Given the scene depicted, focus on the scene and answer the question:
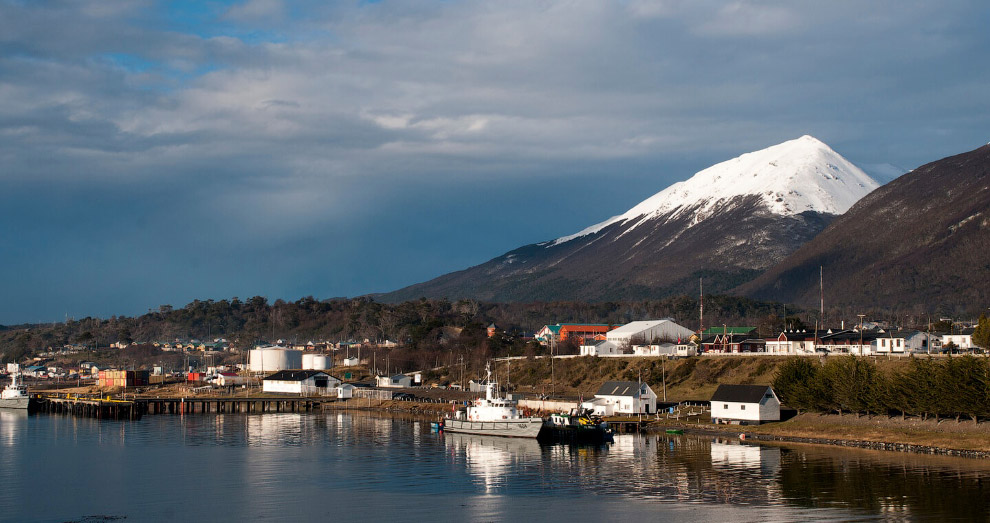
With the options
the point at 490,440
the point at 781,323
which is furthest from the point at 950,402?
the point at 781,323

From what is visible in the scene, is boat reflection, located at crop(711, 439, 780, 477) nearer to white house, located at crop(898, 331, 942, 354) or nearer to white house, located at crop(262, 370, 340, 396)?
white house, located at crop(898, 331, 942, 354)

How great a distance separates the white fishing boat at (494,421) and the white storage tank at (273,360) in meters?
98.9

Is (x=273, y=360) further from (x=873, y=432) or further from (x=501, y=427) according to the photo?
(x=873, y=432)

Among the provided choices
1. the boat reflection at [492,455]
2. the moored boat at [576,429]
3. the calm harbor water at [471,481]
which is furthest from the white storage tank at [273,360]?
the moored boat at [576,429]

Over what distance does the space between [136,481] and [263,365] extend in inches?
4865

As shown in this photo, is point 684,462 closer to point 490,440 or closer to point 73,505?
point 490,440

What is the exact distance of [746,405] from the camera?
84.1 metres

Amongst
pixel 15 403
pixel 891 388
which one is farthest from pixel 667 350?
pixel 15 403

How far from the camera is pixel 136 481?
6216 centimetres

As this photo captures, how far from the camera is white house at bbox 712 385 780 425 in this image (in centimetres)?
8331

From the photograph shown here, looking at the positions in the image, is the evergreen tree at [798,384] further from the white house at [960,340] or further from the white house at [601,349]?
the white house at [601,349]

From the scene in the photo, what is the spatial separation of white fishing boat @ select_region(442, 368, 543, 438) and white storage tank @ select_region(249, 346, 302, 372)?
98.9 m

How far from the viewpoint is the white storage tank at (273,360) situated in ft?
601

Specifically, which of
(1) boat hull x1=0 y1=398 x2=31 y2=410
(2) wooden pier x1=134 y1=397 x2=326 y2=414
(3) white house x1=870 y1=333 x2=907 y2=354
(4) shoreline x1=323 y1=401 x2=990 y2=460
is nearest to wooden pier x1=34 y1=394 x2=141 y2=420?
(1) boat hull x1=0 y1=398 x2=31 y2=410
